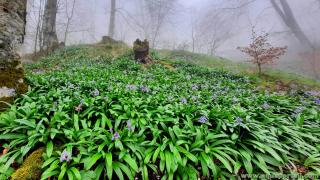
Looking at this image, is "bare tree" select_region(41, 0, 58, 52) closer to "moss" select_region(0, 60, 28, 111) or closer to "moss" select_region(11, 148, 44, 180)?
"moss" select_region(0, 60, 28, 111)

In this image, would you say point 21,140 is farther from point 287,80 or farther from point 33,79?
point 287,80

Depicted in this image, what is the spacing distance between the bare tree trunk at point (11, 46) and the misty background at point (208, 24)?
30.1ft

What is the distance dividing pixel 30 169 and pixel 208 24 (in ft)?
107

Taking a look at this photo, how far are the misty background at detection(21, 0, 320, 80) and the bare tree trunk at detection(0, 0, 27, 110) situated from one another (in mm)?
9176

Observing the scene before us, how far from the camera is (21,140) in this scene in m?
2.48

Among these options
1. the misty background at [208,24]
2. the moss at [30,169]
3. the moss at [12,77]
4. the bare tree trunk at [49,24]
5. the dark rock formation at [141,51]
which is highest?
the misty background at [208,24]

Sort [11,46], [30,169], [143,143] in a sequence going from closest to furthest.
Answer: [30,169] → [143,143] → [11,46]

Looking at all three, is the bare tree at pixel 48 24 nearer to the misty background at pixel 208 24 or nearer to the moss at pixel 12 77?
the misty background at pixel 208 24

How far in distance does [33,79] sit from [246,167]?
14.3ft

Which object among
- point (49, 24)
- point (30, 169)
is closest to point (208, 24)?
point (49, 24)

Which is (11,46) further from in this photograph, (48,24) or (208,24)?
(208,24)

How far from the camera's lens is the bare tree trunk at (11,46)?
3.43 m

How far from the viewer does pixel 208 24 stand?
3158 cm

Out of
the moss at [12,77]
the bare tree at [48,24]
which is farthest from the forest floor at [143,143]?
the bare tree at [48,24]
